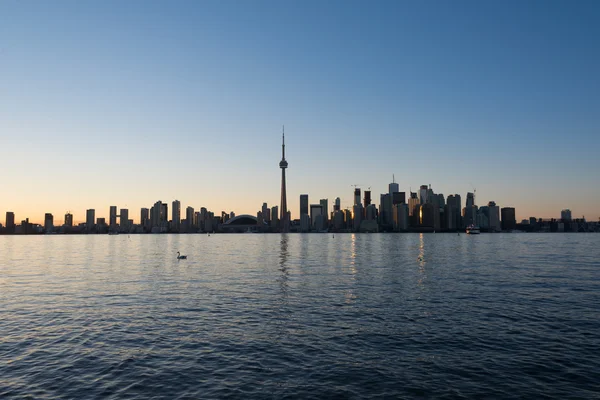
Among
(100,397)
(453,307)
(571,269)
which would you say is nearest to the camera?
(100,397)

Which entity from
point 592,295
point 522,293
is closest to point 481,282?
point 522,293

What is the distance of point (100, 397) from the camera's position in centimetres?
2291

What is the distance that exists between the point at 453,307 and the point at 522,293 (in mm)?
15439

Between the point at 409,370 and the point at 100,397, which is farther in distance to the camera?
the point at 409,370

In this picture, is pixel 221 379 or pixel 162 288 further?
pixel 162 288

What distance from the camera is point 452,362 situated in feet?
92.1

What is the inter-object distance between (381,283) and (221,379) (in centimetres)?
4534

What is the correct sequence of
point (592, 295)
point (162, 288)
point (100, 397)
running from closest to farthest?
point (100, 397) → point (592, 295) → point (162, 288)

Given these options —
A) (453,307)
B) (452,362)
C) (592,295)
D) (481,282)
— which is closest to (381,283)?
(481,282)

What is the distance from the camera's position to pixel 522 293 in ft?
183

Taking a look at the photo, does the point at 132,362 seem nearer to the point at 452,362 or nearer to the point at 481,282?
the point at 452,362

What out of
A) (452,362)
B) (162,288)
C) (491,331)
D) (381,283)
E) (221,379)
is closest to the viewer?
(221,379)

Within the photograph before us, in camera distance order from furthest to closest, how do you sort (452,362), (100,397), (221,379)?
(452,362)
(221,379)
(100,397)

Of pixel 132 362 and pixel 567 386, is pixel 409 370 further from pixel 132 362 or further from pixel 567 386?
pixel 132 362
